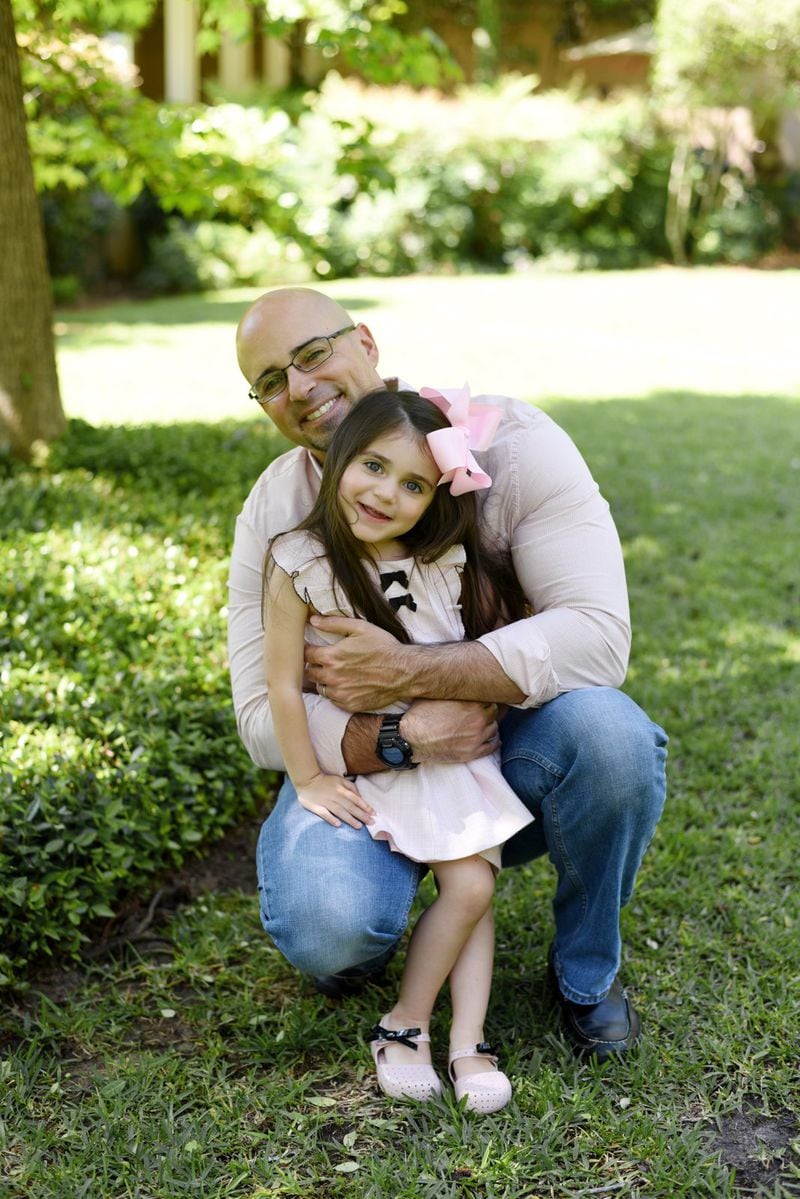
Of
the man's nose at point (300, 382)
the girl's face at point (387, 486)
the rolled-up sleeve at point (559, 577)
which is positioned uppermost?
the man's nose at point (300, 382)

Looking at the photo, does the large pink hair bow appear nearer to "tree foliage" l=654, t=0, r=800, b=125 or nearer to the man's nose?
the man's nose

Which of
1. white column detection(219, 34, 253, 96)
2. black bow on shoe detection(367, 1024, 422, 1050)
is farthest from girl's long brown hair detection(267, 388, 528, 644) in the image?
white column detection(219, 34, 253, 96)

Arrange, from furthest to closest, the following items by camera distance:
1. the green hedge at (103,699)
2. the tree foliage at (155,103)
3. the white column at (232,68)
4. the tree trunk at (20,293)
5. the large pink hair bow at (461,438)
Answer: the white column at (232,68)
the tree foliage at (155,103)
the tree trunk at (20,293)
the green hedge at (103,699)
the large pink hair bow at (461,438)

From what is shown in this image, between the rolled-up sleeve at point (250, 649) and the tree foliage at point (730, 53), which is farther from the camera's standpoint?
the tree foliage at point (730, 53)

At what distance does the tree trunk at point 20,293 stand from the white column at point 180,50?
49.6 ft

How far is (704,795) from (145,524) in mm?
2247

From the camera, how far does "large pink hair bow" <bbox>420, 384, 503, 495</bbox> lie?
87.4 inches

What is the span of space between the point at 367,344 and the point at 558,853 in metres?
1.13

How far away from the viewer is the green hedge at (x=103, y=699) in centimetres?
276

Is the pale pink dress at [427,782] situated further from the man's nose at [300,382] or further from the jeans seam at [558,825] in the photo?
the man's nose at [300,382]

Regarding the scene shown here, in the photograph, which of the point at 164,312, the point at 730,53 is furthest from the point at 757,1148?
the point at 730,53

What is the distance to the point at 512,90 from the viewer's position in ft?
58.2

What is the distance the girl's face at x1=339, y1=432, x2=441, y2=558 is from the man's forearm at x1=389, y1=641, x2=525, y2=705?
0.79 feet

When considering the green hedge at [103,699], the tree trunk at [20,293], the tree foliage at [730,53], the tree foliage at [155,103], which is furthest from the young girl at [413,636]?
the tree foliage at [730,53]
